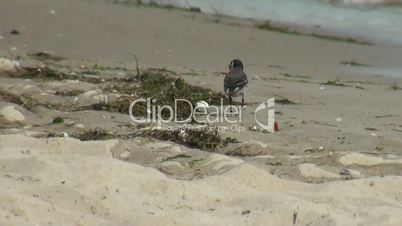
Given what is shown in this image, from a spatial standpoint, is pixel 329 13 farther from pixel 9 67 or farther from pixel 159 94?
pixel 159 94

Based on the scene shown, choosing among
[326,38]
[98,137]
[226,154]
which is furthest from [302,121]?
[326,38]

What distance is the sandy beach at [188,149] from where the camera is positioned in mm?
3758

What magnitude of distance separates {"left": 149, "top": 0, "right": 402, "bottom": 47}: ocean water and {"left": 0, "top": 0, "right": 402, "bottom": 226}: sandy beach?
355 cm

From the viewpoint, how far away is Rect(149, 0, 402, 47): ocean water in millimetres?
13464

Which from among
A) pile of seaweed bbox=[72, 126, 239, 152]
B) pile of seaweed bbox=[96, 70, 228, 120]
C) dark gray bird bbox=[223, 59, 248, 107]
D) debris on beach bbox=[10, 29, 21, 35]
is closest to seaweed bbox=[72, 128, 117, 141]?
pile of seaweed bbox=[72, 126, 239, 152]

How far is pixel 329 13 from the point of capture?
15195mm

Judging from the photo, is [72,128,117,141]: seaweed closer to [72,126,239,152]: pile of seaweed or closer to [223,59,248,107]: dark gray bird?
[72,126,239,152]: pile of seaweed

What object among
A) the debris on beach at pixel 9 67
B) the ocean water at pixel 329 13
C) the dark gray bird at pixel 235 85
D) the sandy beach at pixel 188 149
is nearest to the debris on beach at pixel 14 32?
the sandy beach at pixel 188 149

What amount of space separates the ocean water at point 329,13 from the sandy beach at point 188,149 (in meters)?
3.55

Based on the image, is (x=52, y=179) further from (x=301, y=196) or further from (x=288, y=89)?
(x=288, y=89)

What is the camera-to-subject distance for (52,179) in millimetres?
4055

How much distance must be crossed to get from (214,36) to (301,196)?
7.64 meters

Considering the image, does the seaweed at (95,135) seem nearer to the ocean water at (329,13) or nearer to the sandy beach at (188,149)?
the sandy beach at (188,149)

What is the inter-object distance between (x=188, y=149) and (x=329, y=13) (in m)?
10.8
